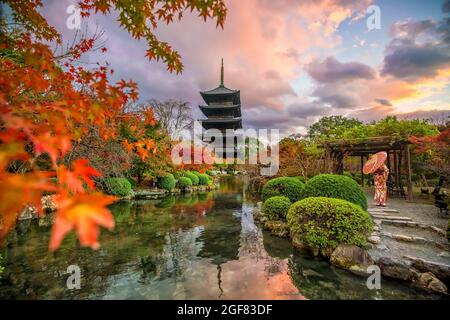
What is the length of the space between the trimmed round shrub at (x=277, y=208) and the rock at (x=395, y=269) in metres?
3.35

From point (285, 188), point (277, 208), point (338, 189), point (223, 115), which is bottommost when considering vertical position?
point (277, 208)

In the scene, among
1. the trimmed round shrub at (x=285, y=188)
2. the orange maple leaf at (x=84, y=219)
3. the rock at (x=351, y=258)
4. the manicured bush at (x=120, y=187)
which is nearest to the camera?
the orange maple leaf at (x=84, y=219)

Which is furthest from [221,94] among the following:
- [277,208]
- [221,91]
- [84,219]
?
[84,219]

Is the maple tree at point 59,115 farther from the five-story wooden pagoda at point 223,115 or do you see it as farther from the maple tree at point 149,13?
the five-story wooden pagoda at point 223,115

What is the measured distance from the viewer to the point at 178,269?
177 inches

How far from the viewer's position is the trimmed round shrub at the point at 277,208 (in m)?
7.34

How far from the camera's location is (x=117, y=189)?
13.3 metres

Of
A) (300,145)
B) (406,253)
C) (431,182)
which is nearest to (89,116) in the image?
(406,253)

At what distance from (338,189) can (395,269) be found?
243cm

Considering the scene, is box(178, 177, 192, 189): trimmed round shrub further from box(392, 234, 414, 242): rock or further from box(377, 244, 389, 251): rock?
box(377, 244, 389, 251): rock

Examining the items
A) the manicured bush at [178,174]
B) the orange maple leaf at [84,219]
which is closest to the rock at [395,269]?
the orange maple leaf at [84,219]

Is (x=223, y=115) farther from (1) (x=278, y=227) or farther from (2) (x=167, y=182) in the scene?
(1) (x=278, y=227)
